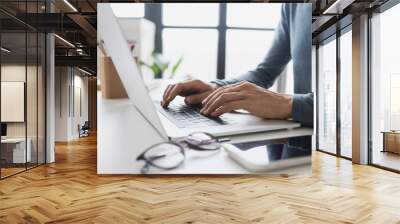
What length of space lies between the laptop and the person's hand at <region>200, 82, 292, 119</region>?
0.11 metres

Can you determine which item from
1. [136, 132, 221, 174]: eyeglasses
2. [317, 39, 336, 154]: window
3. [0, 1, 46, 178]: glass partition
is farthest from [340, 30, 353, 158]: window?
[0, 1, 46, 178]: glass partition

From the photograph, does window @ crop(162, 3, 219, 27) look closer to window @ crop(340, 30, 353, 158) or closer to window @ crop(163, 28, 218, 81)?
window @ crop(163, 28, 218, 81)

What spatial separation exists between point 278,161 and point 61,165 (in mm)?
4265

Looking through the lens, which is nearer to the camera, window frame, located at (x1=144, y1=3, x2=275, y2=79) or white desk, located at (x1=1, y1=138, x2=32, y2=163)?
window frame, located at (x1=144, y1=3, x2=275, y2=79)

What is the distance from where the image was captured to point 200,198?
4.60 metres

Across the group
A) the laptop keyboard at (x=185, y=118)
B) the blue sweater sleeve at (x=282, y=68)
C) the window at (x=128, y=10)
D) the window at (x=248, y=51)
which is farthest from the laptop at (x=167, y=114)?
the window at (x=248, y=51)

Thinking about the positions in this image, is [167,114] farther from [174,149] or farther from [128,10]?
[128,10]

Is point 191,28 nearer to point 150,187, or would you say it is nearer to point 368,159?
point 150,187

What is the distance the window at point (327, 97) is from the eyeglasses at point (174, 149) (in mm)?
4867

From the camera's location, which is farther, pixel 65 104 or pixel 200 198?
pixel 65 104

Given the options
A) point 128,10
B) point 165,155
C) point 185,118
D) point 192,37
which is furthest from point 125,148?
point 128,10

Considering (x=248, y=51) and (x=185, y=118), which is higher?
(x=248, y=51)

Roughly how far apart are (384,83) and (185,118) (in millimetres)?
3976

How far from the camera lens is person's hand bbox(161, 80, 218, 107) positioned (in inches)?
227
